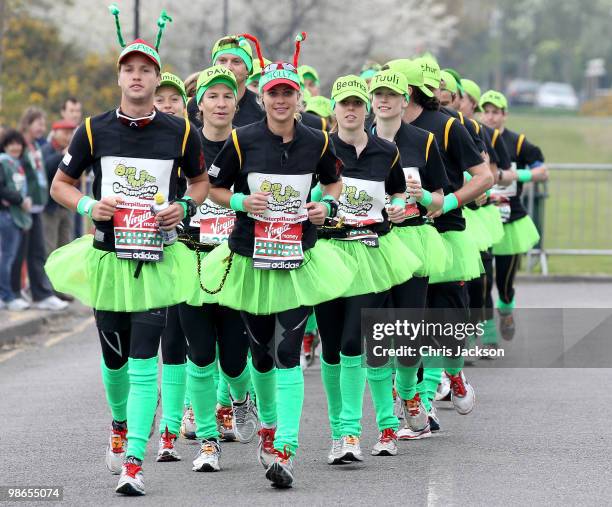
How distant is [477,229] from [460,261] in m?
1.54

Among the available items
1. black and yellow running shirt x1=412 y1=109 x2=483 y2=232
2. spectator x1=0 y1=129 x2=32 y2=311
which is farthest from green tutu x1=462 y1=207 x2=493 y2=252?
spectator x1=0 y1=129 x2=32 y2=311

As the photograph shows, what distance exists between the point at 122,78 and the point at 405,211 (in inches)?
79.4

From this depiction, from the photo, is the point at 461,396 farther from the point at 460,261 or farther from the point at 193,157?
the point at 193,157

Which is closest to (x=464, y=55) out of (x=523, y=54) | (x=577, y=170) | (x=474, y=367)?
(x=523, y=54)

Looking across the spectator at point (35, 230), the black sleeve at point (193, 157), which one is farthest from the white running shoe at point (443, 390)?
the spectator at point (35, 230)

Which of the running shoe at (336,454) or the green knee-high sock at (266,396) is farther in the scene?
the running shoe at (336,454)

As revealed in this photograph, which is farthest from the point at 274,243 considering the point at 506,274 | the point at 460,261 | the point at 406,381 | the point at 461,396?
the point at 506,274

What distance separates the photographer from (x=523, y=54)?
423 ft

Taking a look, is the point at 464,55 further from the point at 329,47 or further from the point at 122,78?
the point at 122,78

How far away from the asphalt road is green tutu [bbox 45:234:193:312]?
3.04 feet

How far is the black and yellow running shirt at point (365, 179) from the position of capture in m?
8.54

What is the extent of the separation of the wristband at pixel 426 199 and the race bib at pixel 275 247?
4.34ft

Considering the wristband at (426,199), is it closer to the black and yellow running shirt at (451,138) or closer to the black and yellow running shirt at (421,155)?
the black and yellow running shirt at (421,155)

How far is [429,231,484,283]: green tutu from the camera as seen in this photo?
9930 mm
